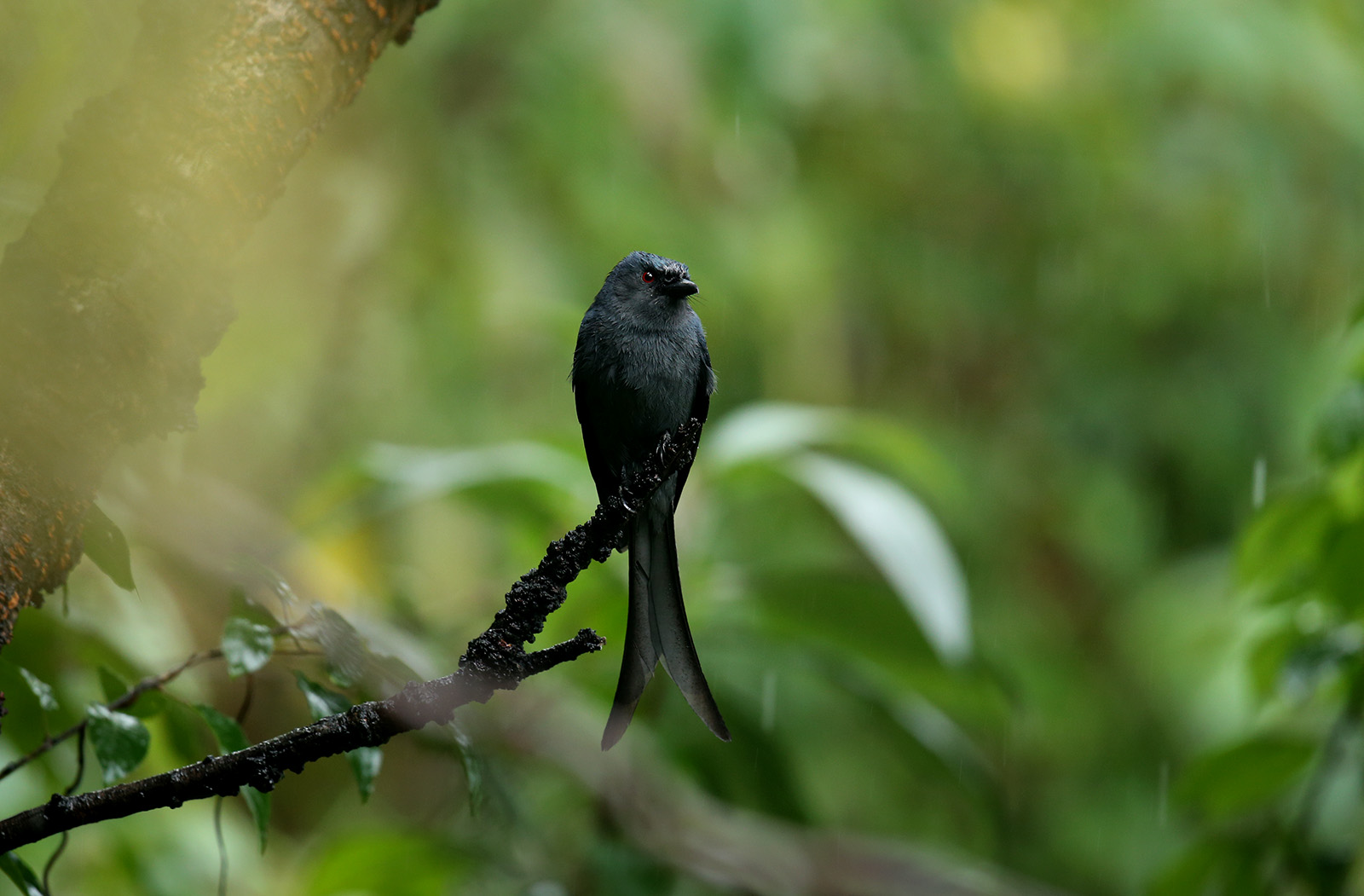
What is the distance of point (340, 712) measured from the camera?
1.39m

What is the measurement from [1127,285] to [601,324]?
5371mm

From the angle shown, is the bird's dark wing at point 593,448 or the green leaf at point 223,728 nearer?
the green leaf at point 223,728

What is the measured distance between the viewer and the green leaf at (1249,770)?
7.84 ft

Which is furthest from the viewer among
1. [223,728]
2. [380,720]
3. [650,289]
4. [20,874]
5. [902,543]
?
[902,543]

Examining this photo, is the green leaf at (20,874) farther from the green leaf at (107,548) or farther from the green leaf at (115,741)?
the green leaf at (107,548)

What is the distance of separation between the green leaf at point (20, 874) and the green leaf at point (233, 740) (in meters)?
0.23

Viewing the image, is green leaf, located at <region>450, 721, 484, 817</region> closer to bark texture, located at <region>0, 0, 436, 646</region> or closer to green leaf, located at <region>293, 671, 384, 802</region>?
green leaf, located at <region>293, 671, 384, 802</region>

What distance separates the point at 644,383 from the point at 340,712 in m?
0.59

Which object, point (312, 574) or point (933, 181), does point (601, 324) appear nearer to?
point (312, 574)

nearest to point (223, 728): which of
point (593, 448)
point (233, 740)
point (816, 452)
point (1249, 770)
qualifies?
point (233, 740)

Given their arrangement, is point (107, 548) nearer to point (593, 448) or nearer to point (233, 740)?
point (233, 740)

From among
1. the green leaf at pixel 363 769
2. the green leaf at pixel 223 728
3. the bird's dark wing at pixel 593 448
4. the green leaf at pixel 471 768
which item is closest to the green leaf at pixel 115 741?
the green leaf at pixel 223 728

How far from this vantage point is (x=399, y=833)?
2910 millimetres

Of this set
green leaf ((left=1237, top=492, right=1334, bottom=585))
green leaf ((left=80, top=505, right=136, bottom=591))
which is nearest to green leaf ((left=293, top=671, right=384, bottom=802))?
green leaf ((left=80, top=505, right=136, bottom=591))
